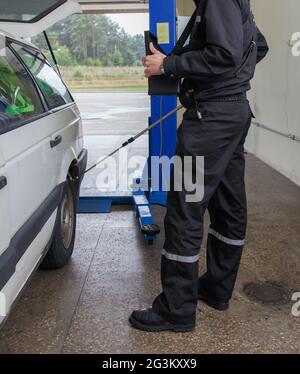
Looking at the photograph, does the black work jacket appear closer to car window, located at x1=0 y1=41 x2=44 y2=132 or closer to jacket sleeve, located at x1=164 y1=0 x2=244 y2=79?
jacket sleeve, located at x1=164 y1=0 x2=244 y2=79

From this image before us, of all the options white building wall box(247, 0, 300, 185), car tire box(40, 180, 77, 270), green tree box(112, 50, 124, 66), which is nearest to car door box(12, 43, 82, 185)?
car tire box(40, 180, 77, 270)

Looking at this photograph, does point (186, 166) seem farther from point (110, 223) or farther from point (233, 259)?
point (110, 223)

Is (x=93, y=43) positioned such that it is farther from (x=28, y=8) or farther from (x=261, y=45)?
(x=261, y=45)

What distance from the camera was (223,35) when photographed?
2160mm

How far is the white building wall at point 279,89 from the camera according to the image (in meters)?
5.95

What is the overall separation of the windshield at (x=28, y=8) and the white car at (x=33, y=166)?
0.96ft

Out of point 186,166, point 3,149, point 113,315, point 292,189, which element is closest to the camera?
point 3,149

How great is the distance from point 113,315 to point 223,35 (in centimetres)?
177

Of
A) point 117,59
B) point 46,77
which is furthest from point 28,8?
point 117,59

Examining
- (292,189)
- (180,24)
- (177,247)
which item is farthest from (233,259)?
(292,189)

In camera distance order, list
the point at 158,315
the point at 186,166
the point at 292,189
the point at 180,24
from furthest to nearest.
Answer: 1. the point at 292,189
2. the point at 180,24
3. the point at 158,315
4. the point at 186,166

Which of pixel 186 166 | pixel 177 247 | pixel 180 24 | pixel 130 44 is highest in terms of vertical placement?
pixel 130 44

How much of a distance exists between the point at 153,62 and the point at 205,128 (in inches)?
18.5

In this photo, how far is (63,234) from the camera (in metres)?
3.47
